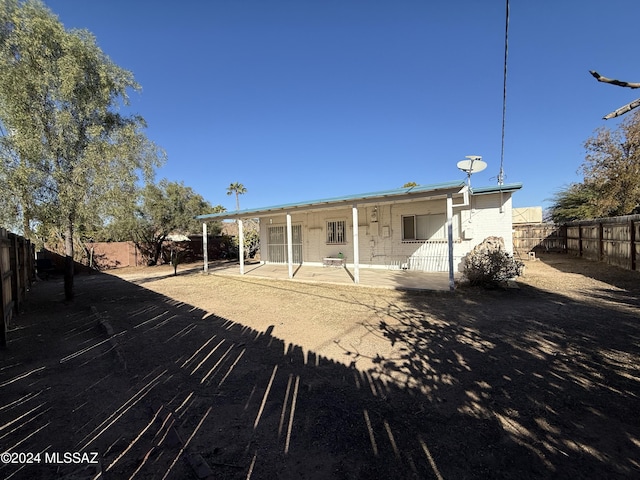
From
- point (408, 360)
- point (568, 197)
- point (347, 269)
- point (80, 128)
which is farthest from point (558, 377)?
point (568, 197)

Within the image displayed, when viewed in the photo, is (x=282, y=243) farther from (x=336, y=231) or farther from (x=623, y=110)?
(x=623, y=110)

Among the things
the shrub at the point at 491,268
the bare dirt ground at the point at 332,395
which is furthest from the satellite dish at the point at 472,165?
the bare dirt ground at the point at 332,395

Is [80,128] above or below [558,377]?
above

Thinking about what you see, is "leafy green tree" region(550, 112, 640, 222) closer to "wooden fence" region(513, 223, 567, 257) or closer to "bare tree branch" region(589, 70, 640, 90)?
"wooden fence" region(513, 223, 567, 257)

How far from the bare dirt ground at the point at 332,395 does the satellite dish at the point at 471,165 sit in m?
4.78

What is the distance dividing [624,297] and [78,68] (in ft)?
45.3

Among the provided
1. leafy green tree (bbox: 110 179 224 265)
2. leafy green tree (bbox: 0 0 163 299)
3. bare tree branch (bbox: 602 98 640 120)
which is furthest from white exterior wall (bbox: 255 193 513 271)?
bare tree branch (bbox: 602 98 640 120)

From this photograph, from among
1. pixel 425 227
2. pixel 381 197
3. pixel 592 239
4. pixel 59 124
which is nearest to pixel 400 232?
pixel 425 227

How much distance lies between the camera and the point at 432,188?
25.4 ft

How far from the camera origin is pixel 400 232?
11812 millimetres

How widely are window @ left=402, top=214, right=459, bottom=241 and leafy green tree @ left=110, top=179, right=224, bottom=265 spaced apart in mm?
13215

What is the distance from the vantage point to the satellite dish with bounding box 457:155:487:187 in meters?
8.99

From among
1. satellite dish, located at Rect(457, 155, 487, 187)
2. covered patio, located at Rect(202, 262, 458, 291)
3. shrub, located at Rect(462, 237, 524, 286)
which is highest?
satellite dish, located at Rect(457, 155, 487, 187)

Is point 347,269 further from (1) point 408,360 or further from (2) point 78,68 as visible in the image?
(2) point 78,68
